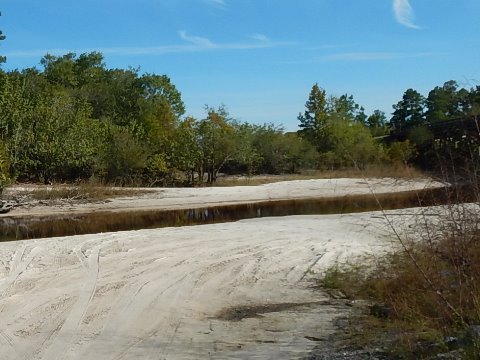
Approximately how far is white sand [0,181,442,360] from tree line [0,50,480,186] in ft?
45.5

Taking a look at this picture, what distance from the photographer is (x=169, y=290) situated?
12.8m

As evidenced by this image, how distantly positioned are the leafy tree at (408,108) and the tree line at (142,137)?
639 inches

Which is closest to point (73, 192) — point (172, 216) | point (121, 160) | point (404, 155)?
point (121, 160)

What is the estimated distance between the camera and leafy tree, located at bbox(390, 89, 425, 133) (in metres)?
96.4

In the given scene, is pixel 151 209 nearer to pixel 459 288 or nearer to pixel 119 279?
pixel 119 279

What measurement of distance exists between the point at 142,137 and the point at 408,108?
57.3 metres

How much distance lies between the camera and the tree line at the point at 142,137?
155 ft

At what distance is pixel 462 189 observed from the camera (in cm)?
750

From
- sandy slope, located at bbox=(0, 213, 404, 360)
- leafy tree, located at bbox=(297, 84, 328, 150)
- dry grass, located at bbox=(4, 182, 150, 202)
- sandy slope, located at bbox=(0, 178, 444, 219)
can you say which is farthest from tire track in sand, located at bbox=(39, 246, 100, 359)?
leafy tree, located at bbox=(297, 84, 328, 150)

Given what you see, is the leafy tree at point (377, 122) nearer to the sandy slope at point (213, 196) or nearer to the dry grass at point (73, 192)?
the sandy slope at point (213, 196)

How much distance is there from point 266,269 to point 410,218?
5.03 metres

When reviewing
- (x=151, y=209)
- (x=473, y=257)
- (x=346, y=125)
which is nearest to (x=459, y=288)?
(x=473, y=257)

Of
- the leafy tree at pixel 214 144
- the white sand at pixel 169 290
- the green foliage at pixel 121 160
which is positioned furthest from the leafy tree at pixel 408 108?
→ the white sand at pixel 169 290

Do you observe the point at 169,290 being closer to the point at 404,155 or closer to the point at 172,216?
the point at 404,155
